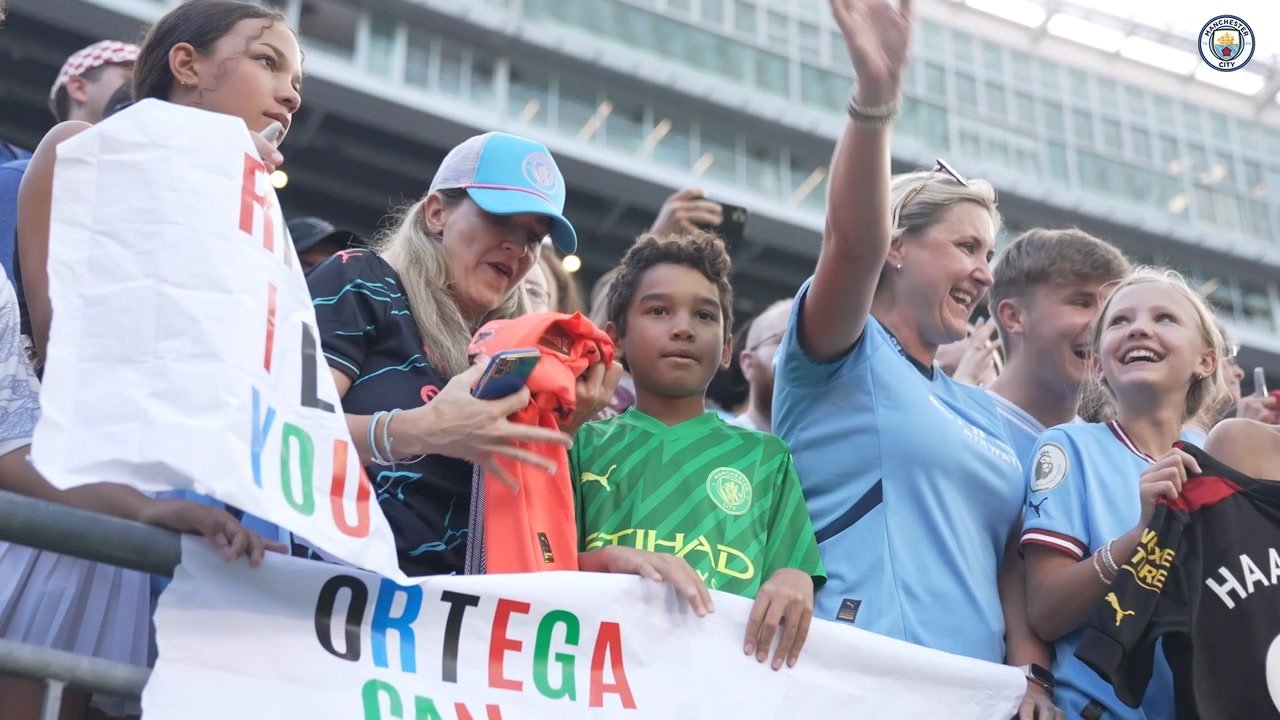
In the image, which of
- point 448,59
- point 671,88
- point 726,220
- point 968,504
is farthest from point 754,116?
point 968,504

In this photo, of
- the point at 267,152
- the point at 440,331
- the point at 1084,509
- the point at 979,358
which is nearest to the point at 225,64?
the point at 267,152

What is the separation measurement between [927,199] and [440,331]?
1424mm

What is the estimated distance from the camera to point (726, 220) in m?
5.29

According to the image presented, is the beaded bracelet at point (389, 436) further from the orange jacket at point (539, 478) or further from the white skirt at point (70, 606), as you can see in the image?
the white skirt at point (70, 606)

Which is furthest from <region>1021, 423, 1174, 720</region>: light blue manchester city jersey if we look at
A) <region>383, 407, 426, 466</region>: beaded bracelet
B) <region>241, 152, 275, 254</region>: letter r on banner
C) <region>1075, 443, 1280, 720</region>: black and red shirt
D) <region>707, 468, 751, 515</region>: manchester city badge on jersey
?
<region>241, 152, 275, 254</region>: letter r on banner

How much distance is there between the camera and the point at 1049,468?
11.2 ft

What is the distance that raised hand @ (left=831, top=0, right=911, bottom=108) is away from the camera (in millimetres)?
2959

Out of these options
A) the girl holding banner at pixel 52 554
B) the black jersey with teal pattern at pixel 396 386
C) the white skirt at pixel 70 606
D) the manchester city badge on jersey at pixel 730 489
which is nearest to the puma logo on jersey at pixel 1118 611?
the manchester city badge on jersey at pixel 730 489

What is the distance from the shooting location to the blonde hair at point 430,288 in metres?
3.04

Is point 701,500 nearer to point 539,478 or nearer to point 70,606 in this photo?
point 539,478

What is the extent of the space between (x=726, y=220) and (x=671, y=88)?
2862cm

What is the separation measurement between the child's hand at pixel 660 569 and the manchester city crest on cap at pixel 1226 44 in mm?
6242

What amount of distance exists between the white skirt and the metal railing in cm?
25

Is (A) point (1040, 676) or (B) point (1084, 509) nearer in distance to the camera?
(A) point (1040, 676)
